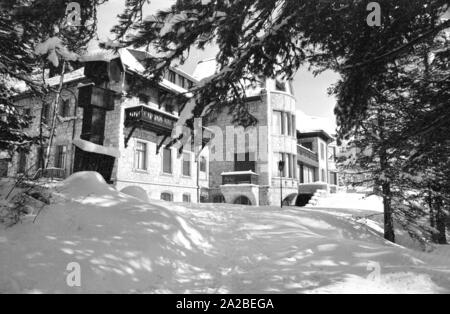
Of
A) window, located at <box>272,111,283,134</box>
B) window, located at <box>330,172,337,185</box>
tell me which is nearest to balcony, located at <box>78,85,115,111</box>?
window, located at <box>272,111,283,134</box>

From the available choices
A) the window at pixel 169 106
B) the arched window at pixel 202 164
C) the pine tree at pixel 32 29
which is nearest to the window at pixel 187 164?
the arched window at pixel 202 164

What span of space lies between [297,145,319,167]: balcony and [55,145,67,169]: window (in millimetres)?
18963

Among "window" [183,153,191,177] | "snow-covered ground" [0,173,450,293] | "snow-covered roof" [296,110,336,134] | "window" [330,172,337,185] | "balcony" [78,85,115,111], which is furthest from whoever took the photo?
"window" [330,172,337,185]

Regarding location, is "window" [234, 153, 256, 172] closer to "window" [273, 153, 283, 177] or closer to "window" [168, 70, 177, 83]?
"window" [273, 153, 283, 177]

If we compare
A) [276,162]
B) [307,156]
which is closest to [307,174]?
[307,156]

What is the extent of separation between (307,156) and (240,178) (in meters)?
10.2

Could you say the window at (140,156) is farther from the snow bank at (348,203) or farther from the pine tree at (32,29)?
the snow bank at (348,203)

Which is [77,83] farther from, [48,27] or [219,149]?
[48,27]

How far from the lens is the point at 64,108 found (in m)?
20.0

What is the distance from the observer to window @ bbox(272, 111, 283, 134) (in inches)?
1017

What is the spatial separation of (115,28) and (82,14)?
2.09 ft

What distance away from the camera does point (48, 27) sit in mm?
5566

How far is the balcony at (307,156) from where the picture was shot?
29.0 metres
